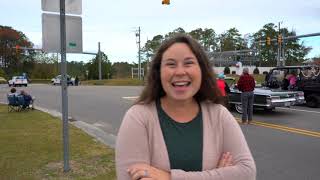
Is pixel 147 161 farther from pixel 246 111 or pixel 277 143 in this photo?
pixel 246 111

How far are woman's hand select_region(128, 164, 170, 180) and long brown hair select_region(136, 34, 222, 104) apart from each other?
0.39 meters

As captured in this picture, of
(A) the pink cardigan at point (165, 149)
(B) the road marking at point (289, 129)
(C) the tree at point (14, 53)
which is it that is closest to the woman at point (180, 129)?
(A) the pink cardigan at point (165, 149)

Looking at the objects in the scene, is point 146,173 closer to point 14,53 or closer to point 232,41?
point 14,53

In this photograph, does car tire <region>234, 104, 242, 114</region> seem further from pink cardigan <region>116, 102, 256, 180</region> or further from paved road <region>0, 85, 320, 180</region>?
pink cardigan <region>116, 102, 256, 180</region>

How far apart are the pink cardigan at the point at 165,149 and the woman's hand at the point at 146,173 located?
0.09 feet

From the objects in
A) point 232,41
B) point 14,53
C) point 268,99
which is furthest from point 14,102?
point 232,41

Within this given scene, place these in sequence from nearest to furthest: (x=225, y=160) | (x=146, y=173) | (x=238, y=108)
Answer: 1. (x=146, y=173)
2. (x=225, y=160)
3. (x=238, y=108)

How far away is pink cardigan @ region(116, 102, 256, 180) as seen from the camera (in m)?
2.28

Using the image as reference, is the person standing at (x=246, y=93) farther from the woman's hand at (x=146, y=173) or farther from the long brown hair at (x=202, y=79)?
the woman's hand at (x=146, y=173)

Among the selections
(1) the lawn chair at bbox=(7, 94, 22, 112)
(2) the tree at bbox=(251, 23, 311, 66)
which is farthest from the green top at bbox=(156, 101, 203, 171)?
(2) the tree at bbox=(251, 23, 311, 66)

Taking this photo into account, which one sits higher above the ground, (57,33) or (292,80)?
(57,33)

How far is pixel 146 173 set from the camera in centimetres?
223

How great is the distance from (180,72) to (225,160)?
19.7 inches

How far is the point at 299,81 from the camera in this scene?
20.5 m
